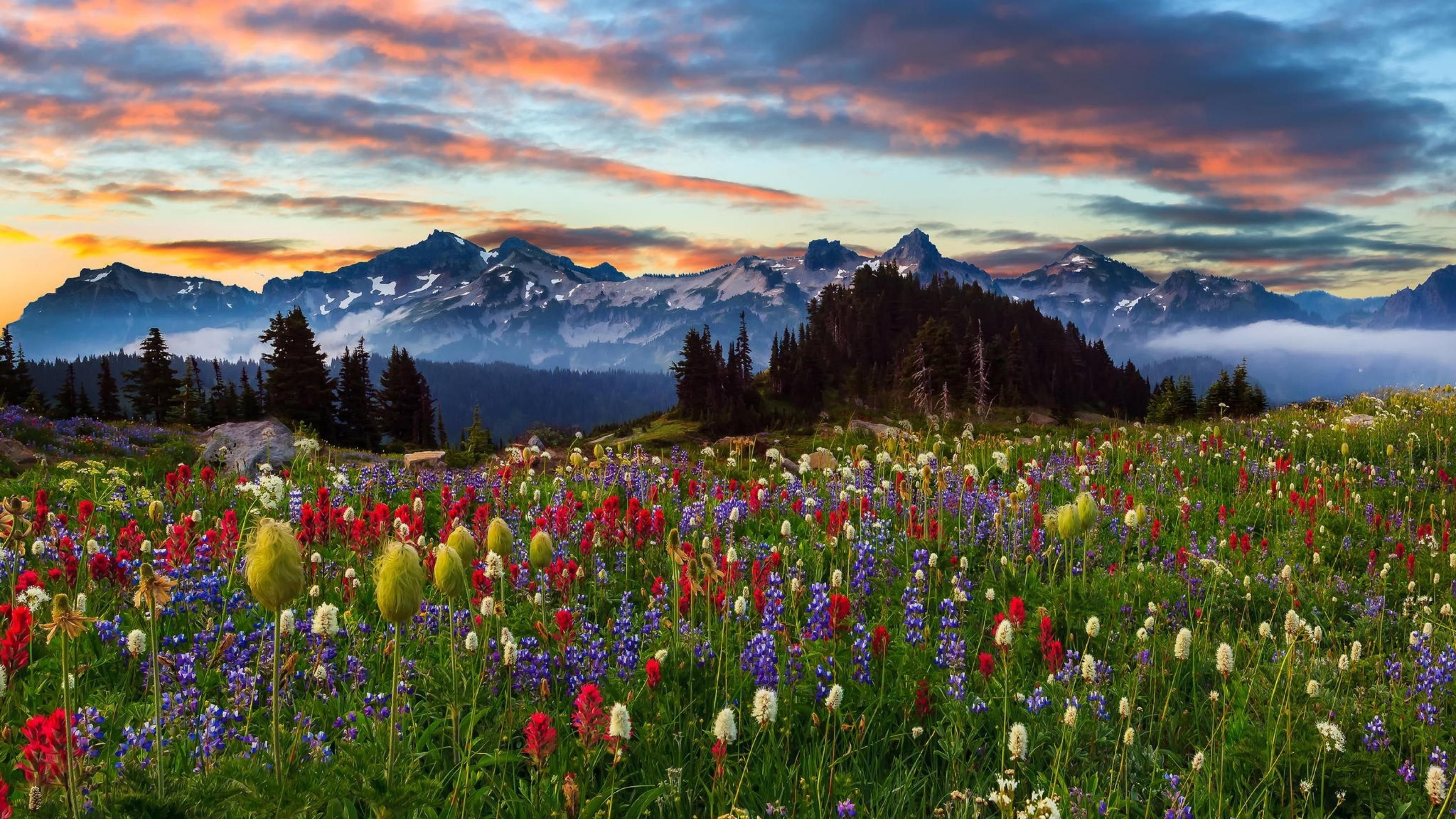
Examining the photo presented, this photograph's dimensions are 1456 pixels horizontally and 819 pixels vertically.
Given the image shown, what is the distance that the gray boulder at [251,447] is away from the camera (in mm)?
15633

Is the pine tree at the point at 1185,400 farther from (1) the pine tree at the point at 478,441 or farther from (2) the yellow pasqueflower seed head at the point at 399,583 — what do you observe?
(2) the yellow pasqueflower seed head at the point at 399,583

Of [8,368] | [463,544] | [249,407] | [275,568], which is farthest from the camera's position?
[249,407]

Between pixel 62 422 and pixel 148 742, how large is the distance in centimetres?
2945

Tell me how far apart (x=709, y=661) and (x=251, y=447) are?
1890 cm

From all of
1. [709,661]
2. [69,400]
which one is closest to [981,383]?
[709,661]

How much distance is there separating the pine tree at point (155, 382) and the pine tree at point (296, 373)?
50.0 ft

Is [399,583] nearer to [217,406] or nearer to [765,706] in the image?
[765,706]

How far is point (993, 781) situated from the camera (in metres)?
4.03

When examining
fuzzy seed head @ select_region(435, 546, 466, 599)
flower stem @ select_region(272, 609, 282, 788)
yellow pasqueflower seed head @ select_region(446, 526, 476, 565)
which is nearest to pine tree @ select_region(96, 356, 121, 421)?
yellow pasqueflower seed head @ select_region(446, 526, 476, 565)

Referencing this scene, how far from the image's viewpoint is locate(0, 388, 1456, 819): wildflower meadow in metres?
3.16

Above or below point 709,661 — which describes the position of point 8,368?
above

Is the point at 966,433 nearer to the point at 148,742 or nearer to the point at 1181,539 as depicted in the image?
the point at 1181,539

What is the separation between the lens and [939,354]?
92.7 meters

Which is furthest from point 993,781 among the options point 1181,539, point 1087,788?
point 1181,539
